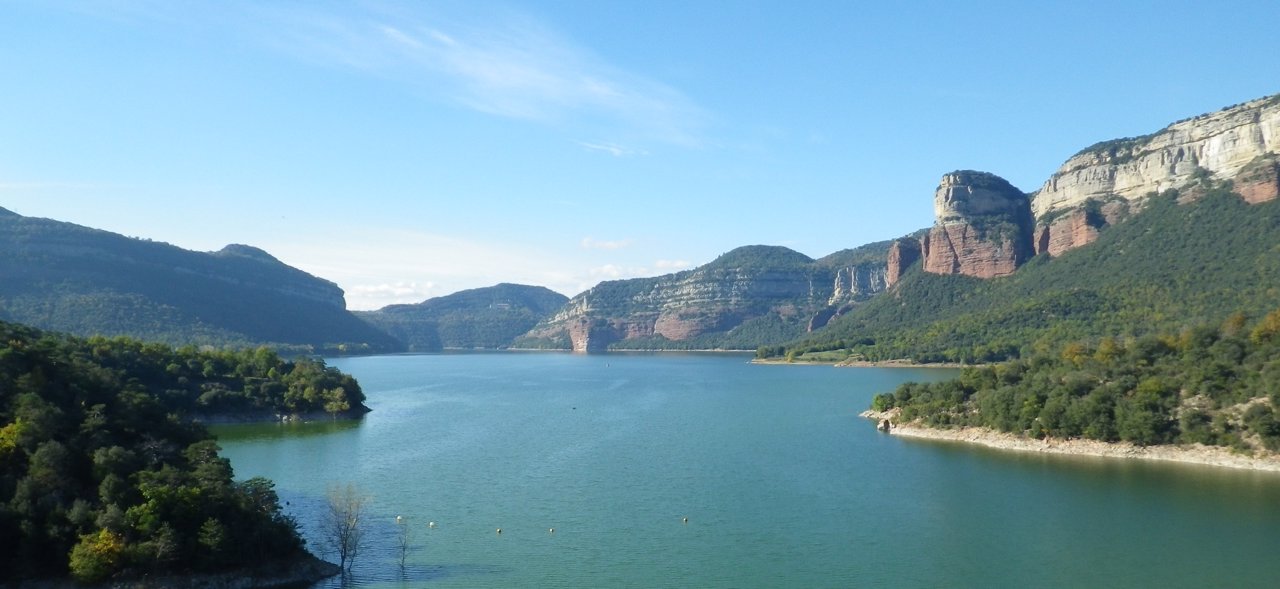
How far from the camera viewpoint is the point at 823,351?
516 ft

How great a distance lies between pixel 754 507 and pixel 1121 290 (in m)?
91.2

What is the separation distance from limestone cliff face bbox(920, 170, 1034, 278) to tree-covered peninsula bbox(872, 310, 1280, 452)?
106 metres

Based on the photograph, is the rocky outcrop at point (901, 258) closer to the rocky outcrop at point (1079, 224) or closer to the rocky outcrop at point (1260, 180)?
the rocky outcrop at point (1079, 224)

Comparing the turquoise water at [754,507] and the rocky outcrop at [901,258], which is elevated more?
the rocky outcrop at [901,258]

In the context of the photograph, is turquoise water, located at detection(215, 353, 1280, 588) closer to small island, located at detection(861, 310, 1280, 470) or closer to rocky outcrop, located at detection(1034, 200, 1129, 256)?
small island, located at detection(861, 310, 1280, 470)

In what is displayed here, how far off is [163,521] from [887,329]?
147 metres

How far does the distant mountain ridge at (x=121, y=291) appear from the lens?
429ft

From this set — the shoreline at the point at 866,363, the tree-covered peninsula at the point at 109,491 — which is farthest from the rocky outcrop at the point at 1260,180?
the tree-covered peninsula at the point at 109,491

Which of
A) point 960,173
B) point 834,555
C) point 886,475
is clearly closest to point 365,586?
Result: point 834,555

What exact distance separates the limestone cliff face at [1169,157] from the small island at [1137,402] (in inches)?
3056

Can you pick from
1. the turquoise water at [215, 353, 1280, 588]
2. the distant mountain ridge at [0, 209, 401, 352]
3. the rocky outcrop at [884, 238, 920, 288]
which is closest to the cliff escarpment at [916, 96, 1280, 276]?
the rocky outcrop at [884, 238, 920, 288]

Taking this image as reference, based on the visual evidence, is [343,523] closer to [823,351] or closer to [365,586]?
[365,586]

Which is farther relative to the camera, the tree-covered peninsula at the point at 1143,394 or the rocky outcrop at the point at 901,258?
the rocky outcrop at the point at 901,258

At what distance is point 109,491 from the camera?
2502 cm
